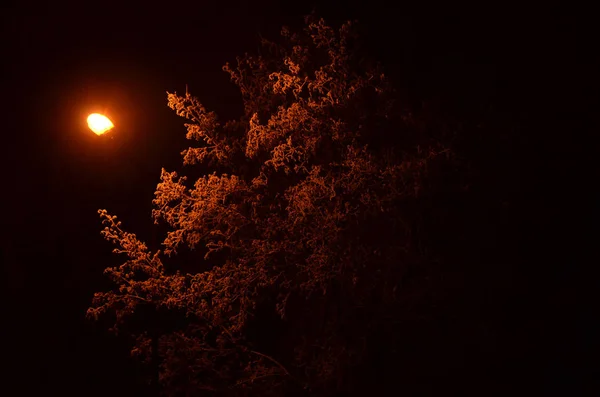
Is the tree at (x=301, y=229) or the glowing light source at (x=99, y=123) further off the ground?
the glowing light source at (x=99, y=123)

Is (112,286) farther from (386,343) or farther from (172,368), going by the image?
(386,343)

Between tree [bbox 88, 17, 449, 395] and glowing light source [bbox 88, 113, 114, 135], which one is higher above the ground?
glowing light source [bbox 88, 113, 114, 135]

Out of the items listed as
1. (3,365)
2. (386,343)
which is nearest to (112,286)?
(3,365)

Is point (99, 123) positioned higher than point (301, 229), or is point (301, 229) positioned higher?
point (99, 123)

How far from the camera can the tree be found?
20.9ft

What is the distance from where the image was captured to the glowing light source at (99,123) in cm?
658

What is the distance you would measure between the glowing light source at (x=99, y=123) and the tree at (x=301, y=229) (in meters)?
0.75

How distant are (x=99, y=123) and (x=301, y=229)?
2.48 metres

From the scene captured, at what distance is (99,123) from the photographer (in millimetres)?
6629

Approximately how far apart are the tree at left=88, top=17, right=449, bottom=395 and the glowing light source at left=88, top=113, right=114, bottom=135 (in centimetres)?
75

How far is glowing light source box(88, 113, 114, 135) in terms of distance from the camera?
6578 millimetres

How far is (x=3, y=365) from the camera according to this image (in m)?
10.0

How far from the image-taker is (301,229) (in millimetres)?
6609

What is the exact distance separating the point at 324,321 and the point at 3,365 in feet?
20.1
